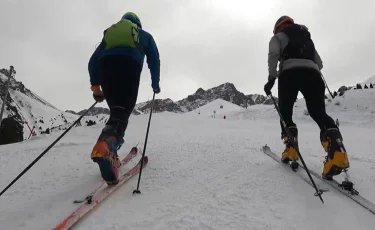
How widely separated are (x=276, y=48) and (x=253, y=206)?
2.15 meters

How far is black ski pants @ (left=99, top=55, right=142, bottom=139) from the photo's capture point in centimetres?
331

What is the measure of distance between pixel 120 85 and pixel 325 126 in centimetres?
222

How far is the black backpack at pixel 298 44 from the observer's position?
389cm

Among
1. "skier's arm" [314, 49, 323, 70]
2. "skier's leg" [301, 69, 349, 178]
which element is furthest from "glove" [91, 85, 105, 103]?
"skier's arm" [314, 49, 323, 70]

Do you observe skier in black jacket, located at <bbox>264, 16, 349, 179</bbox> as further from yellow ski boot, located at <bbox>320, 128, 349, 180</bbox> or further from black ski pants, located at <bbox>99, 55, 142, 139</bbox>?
black ski pants, located at <bbox>99, 55, 142, 139</bbox>

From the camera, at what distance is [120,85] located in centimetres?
337

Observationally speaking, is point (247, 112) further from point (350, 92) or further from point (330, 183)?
point (330, 183)

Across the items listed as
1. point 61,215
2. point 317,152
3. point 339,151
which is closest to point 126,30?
point 61,215

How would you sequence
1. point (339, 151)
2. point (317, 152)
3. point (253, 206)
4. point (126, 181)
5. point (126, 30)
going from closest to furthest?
point (253, 206), point (339, 151), point (126, 181), point (126, 30), point (317, 152)

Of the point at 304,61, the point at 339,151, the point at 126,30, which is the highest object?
the point at 126,30

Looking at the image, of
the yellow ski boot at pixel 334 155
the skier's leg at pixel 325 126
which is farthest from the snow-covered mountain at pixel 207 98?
the yellow ski boot at pixel 334 155

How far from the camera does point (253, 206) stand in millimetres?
2635

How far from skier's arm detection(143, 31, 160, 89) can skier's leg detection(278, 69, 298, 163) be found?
1553mm

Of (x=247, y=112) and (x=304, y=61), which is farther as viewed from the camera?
(x=247, y=112)
